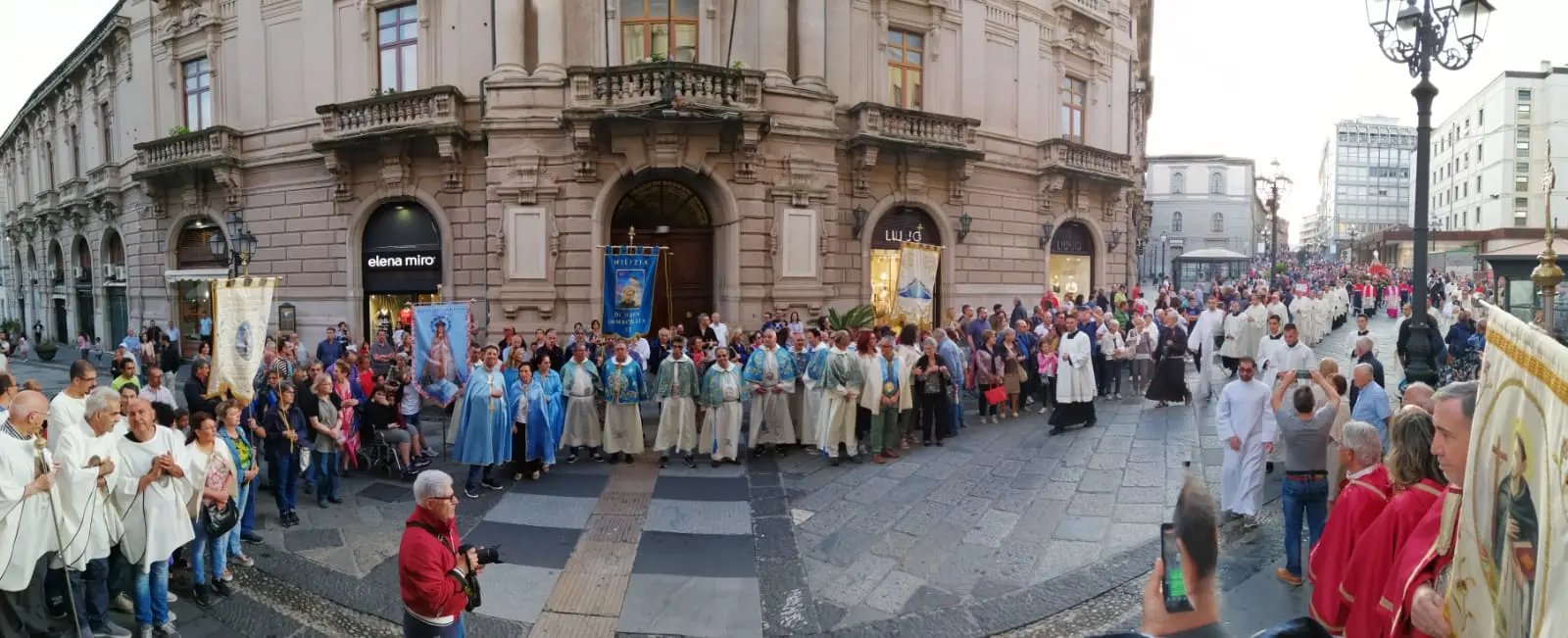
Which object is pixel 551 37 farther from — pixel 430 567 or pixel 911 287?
pixel 430 567

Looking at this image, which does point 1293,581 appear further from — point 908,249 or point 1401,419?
point 908,249

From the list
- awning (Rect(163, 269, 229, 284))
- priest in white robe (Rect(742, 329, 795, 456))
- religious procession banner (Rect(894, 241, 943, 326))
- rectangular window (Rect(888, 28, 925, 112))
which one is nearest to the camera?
priest in white robe (Rect(742, 329, 795, 456))

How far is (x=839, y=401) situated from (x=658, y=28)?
10.8 metres

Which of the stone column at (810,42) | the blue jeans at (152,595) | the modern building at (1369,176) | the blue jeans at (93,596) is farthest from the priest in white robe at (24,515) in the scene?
the modern building at (1369,176)

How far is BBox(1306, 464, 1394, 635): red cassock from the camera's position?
13.2 ft

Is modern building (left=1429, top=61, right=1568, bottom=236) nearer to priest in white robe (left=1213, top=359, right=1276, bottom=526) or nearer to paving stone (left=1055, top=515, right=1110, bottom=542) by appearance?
priest in white robe (left=1213, top=359, right=1276, bottom=526)

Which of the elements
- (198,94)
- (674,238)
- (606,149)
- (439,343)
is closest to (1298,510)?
(439,343)

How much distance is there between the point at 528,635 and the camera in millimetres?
5887

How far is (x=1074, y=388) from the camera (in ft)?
40.4

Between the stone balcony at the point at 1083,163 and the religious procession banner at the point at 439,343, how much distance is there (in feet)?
55.6

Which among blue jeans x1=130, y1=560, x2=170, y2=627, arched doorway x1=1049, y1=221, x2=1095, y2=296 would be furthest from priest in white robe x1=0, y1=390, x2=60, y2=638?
arched doorway x1=1049, y1=221, x2=1095, y2=296

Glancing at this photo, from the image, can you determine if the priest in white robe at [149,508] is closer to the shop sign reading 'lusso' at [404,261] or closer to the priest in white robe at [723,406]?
the priest in white robe at [723,406]

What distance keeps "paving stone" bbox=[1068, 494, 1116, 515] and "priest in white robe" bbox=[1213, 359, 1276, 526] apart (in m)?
1.20

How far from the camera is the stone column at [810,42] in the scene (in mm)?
17672
